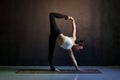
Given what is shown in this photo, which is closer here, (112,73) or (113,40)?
(112,73)

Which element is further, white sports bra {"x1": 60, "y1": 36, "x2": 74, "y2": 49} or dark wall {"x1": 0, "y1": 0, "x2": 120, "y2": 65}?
dark wall {"x1": 0, "y1": 0, "x2": 120, "y2": 65}

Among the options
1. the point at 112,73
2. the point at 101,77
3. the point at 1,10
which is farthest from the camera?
the point at 1,10

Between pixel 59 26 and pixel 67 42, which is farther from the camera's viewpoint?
pixel 59 26

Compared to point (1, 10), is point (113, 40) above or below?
below

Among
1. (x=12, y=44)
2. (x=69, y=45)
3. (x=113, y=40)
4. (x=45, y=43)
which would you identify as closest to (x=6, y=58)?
(x=12, y=44)

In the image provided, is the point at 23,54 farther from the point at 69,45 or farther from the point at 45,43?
the point at 69,45

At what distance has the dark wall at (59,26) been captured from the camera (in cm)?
787

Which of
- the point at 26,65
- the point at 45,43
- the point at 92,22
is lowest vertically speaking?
the point at 26,65

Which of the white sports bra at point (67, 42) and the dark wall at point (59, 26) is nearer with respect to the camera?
the white sports bra at point (67, 42)

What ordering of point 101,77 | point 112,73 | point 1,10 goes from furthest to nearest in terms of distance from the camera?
point 1,10, point 112,73, point 101,77

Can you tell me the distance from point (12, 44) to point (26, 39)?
34 cm

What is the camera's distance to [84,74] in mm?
6391

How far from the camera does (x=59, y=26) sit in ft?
26.0

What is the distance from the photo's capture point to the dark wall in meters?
7.87
